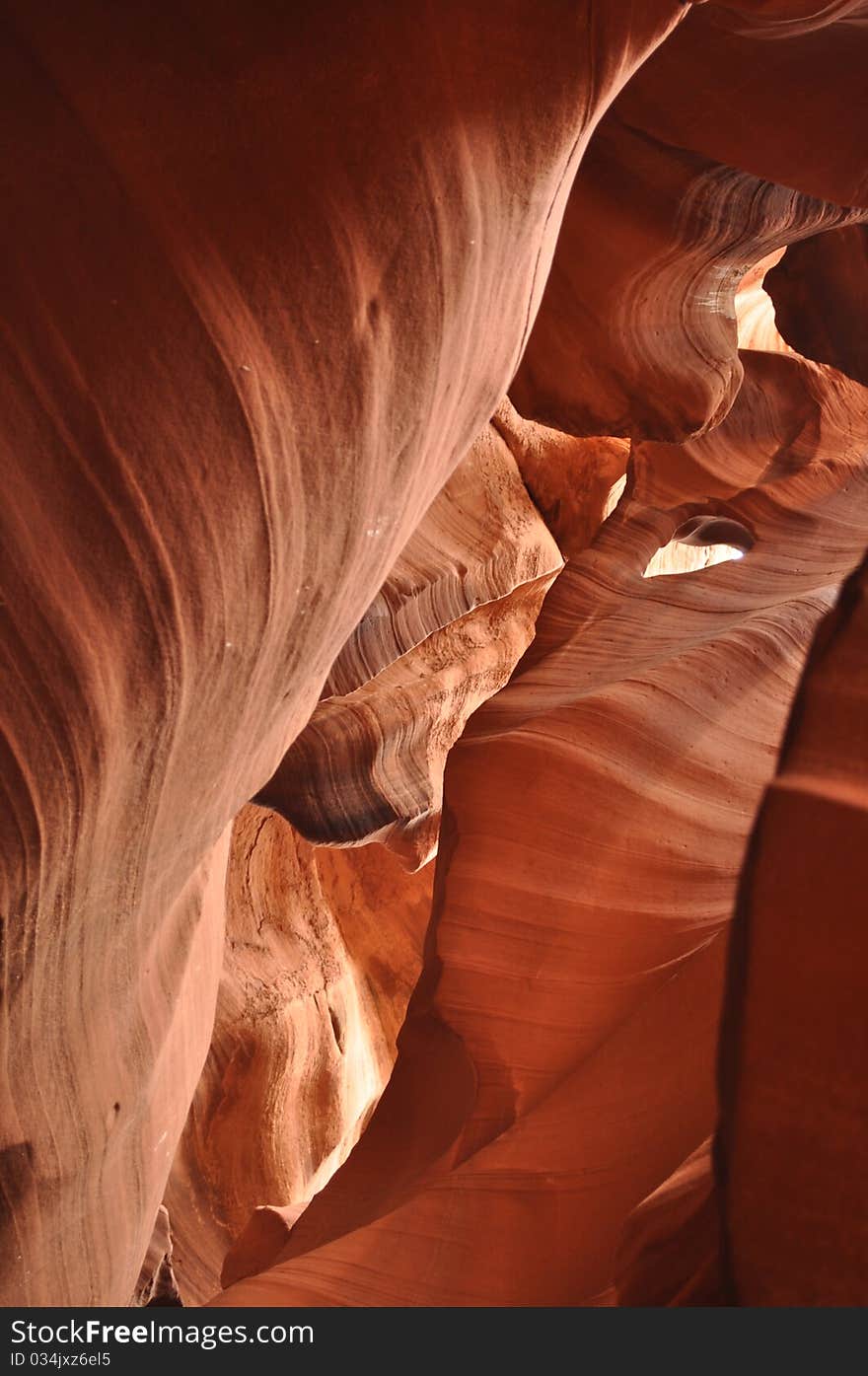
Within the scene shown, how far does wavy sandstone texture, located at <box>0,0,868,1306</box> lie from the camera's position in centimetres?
131

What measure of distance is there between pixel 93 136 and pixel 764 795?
1.48 metres

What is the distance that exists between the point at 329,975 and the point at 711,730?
2.38 metres

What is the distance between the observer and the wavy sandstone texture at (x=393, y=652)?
1.31 meters

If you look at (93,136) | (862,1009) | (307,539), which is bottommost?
(862,1009)

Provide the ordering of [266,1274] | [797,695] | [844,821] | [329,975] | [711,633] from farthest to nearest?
[329,975] → [711,633] → [797,695] → [266,1274] → [844,821]

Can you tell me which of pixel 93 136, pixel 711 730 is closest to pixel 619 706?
pixel 711 730

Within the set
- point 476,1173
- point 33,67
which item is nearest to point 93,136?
point 33,67

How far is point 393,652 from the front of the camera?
319 centimetres

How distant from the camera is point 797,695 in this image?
7.23 feet

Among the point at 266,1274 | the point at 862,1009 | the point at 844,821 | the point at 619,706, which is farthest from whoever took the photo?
the point at 619,706

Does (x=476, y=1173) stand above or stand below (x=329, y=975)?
below

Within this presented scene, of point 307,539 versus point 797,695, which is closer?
point 307,539

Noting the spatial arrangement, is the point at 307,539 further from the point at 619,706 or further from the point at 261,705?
the point at 619,706

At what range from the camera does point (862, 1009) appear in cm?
143
